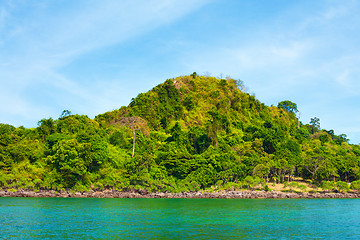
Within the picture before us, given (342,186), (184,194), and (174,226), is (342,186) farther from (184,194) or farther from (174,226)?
(174,226)

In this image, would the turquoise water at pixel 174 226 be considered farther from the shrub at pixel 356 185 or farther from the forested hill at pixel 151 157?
the shrub at pixel 356 185

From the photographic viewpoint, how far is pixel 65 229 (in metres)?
23.2

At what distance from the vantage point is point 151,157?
6456 centimetres

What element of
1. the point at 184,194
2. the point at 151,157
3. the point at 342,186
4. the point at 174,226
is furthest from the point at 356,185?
the point at 174,226

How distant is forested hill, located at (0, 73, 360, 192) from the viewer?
59438 mm

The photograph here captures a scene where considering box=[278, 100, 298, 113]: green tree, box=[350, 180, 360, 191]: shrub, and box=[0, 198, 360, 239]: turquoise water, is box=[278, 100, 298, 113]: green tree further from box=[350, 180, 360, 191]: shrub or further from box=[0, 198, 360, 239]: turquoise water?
box=[0, 198, 360, 239]: turquoise water

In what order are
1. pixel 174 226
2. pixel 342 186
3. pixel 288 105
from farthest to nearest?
pixel 288 105 < pixel 342 186 < pixel 174 226

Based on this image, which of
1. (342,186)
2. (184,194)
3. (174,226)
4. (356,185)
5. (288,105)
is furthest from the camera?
(288,105)

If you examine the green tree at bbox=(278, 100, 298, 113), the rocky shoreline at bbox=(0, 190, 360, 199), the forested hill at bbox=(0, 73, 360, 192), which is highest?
the green tree at bbox=(278, 100, 298, 113)

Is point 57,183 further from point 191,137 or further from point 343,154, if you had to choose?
point 343,154

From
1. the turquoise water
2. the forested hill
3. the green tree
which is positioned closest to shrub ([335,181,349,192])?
the forested hill

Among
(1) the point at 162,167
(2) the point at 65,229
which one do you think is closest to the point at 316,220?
(2) the point at 65,229

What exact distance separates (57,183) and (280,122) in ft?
262

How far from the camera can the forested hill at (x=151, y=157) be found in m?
59.4
